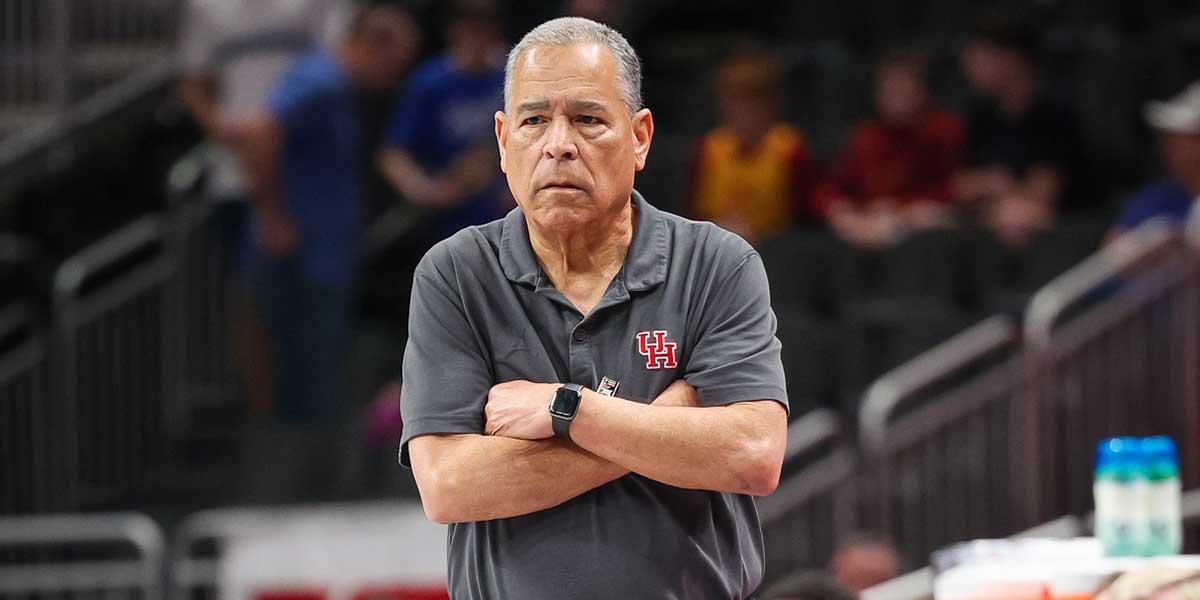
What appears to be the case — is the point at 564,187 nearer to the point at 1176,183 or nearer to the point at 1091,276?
the point at 1091,276

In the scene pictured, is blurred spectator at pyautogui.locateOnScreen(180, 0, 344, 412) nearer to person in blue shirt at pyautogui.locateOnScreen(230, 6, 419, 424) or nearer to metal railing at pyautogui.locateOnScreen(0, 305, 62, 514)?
person in blue shirt at pyautogui.locateOnScreen(230, 6, 419, 424)

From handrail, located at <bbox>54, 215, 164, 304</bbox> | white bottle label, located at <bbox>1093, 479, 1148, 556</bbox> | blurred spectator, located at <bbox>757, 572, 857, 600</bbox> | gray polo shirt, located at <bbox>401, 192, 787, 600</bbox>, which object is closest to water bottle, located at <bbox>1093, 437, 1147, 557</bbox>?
white bottle label, located at <bbox>1093, 479, 1148, 556</bbox>

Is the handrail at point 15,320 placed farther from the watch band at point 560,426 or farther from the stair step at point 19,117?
the watch band at point 560,426

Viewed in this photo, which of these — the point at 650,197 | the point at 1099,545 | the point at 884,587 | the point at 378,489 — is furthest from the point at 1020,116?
the point at 1099,545

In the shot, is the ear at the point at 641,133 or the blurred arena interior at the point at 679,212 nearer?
the ear at the point at 641,133

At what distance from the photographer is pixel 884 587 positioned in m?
7.59

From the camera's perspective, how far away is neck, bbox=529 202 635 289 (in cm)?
323

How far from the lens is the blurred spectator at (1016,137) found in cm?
986

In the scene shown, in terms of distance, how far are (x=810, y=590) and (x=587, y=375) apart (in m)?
1.82

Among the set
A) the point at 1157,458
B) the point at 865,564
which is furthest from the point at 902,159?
the point at 1157,458

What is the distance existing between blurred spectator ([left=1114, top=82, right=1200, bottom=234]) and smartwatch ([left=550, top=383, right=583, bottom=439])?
666 centimetres

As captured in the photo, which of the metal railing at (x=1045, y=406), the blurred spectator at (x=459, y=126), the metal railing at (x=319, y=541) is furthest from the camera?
the blurred spectator at (x=459, y=126)

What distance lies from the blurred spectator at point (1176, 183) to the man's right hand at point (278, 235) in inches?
166

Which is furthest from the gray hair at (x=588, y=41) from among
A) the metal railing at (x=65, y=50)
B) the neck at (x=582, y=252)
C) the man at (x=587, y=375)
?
the metal railing at (x=65, y=50)
